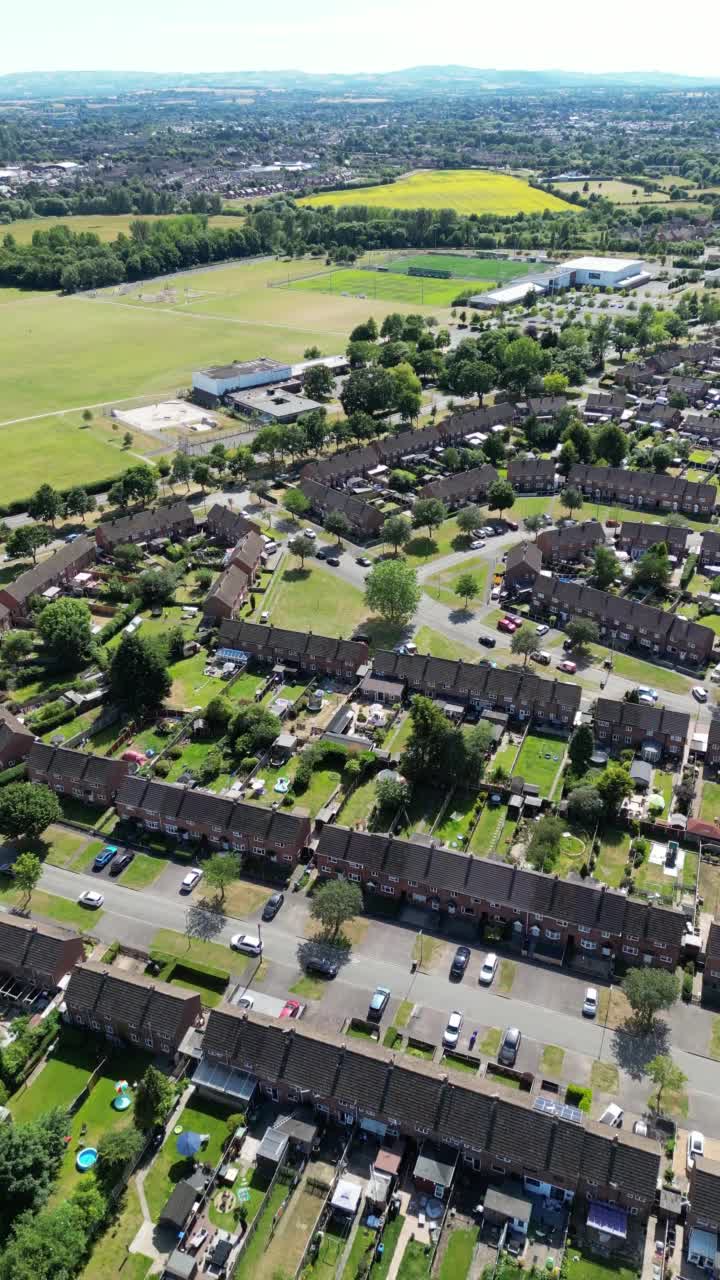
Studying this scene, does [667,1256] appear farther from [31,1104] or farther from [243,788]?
[243,788]

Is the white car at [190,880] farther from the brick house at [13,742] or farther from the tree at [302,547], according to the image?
the tree at [302,547]

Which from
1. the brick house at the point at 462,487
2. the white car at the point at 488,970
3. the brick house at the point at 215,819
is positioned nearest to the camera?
the white car at the point at 488,970

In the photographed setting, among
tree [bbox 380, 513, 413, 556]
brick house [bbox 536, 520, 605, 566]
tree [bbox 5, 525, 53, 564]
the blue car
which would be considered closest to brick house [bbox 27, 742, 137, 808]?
the blue car

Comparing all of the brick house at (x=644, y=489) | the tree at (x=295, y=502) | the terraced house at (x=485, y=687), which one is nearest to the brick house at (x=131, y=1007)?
the terraced house at (x=485, y=687)

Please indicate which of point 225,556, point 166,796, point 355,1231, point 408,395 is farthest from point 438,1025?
point 408,395

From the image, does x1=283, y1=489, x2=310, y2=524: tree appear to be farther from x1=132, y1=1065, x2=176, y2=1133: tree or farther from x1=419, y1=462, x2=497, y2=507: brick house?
x1=132, y1=1065, x2=176, y2=1133: tree

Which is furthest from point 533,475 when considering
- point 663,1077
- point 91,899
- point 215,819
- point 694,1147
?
point 694,1147
